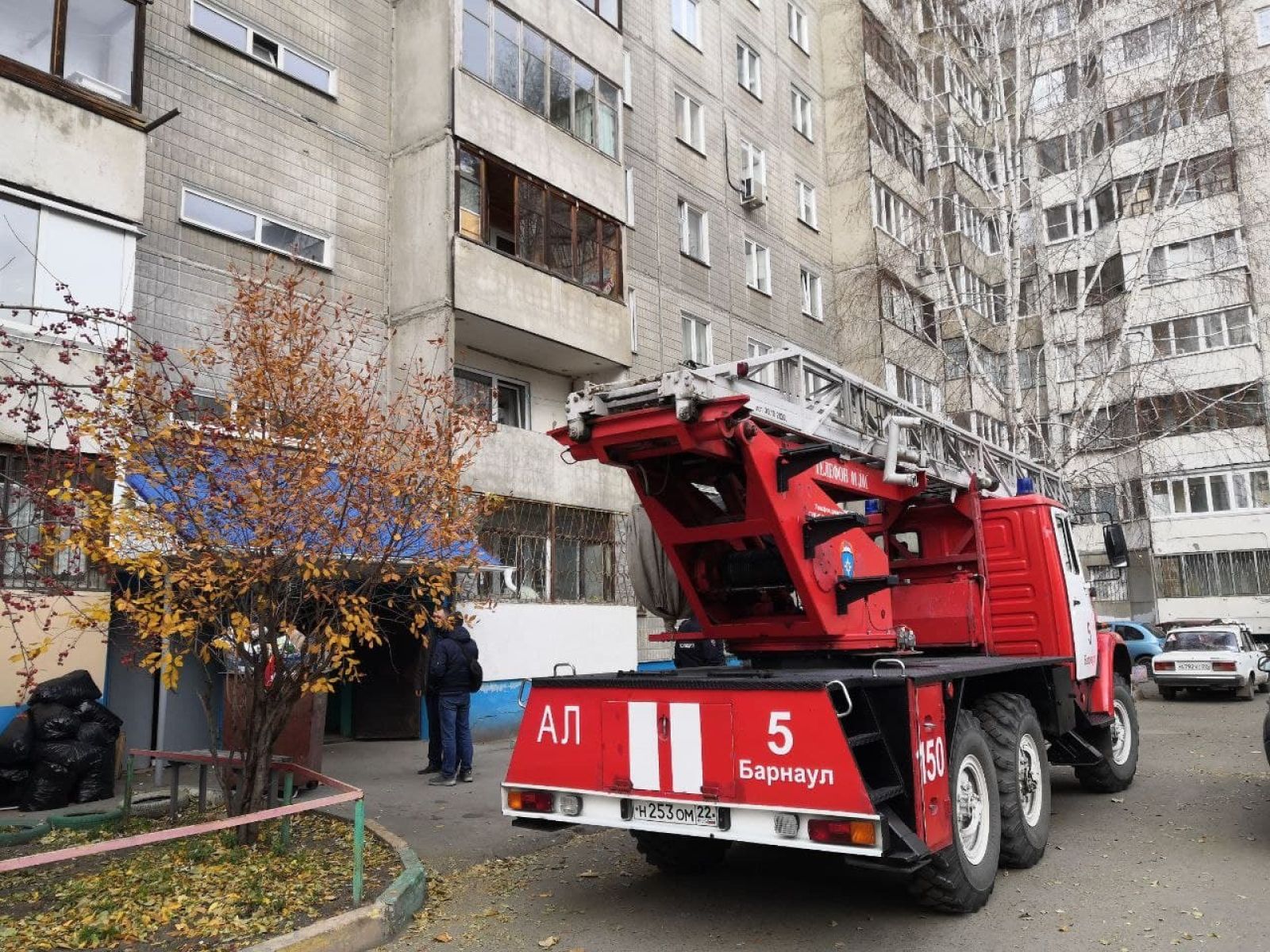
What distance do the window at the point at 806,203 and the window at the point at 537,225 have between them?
947 centimetres

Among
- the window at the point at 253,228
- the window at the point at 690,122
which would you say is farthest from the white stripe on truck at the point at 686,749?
the window at the point at 690,122

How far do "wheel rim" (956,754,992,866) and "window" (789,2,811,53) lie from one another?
80.3 feet

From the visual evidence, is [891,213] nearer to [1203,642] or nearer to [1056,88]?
[1056,88]

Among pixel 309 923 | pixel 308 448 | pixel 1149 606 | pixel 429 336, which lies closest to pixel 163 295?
pixel 429 336

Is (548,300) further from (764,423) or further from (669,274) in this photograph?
(764,423)

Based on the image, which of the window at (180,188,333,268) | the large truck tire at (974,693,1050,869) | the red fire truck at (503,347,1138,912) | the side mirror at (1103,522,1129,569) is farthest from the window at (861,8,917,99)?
the large truck tire at (974,693,1050,869)

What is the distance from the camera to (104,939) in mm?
5098

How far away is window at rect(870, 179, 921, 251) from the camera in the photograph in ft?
87.1

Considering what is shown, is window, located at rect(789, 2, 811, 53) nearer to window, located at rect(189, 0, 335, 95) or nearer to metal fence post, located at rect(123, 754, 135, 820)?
window, located at rect(189, 0, 335, 95)

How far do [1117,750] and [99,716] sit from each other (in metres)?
9.93

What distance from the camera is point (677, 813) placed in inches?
213

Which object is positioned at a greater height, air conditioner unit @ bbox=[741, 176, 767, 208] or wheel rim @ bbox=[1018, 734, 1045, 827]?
air conditioner unit @ bbox=[741, 176, 767, 208]

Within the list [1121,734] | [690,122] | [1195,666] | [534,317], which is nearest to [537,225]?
[534,317]

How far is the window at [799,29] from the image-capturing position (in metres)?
26.5
